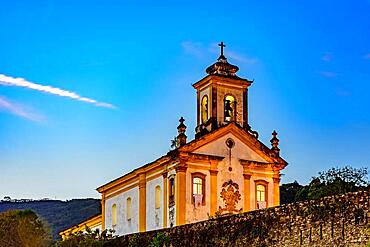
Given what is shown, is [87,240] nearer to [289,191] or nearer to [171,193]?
[171,193]

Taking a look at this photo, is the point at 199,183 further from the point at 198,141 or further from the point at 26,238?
the point at 26,238

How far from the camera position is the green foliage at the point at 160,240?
34.9 m

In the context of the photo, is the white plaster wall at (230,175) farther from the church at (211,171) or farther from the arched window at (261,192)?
the arched window at (261,192)

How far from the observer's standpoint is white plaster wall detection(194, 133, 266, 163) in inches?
2299

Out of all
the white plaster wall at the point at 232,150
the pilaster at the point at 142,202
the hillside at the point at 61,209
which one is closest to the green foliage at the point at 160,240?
the white plaster wall at the point at 232,150

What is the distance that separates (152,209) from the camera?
60375 millimetres

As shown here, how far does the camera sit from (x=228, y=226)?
31.1 metres

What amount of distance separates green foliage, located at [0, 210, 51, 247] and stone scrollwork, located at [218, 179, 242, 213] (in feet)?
43.3

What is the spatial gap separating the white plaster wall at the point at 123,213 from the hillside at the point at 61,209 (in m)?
56.9

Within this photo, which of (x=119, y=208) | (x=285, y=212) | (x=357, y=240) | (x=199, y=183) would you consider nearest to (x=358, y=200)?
(x=357, y=240)

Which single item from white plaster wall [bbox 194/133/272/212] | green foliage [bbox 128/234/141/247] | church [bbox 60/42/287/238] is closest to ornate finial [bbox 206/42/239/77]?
church [bbox 60/42/287/238]

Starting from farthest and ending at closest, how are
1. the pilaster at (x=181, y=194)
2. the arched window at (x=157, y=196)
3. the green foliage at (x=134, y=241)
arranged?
the arched window at (x=157, y=196) < the pilaster at (x=181, y=194) < the green foliage at (x=134, y=241)

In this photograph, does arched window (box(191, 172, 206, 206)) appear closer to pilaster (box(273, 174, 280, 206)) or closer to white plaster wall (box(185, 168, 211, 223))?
white plaster wall (box(185, 168, 211, 223))

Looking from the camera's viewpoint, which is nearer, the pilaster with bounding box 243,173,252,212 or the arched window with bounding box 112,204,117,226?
the pilaster with bounding box 243,173,252,212
